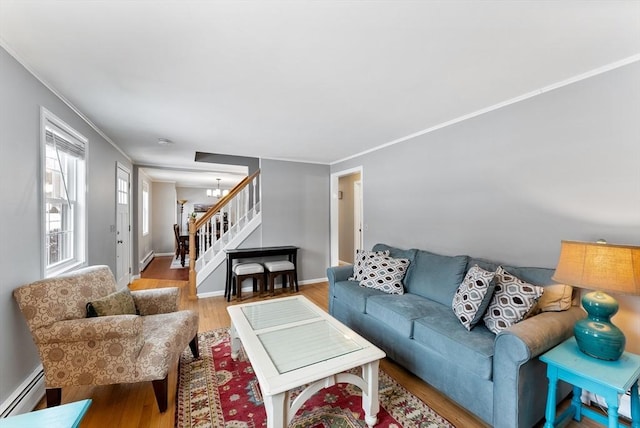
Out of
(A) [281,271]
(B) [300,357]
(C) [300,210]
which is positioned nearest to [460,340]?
(B) [300,357]

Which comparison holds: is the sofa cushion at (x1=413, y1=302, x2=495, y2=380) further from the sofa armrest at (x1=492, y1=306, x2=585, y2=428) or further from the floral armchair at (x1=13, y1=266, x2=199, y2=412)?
the floral armchair at (x1=13, y1=266, x2=199, y2=412)

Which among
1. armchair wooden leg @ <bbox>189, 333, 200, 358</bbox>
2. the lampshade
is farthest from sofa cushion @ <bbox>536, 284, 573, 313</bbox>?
armchair wooden leg @ <bbox>189, 333, 200, 358</bbox>

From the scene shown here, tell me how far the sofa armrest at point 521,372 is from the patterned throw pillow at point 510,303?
0.47 feet

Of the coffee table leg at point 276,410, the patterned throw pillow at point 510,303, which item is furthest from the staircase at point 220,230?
the patterned throw pillow at point 510,303

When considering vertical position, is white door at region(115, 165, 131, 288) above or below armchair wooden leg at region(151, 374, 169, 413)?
above

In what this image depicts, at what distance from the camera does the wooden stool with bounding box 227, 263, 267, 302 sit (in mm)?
3937

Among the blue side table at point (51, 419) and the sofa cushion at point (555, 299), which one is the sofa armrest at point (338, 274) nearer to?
the sofa cushion at point (555, 299)

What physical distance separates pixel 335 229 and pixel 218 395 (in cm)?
356

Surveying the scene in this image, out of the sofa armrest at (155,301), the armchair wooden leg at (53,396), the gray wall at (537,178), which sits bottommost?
the armchair wooden leg at (53,396)

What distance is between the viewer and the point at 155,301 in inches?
89.0

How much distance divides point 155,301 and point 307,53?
7.69 feet

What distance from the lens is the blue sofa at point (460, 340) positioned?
149 cm

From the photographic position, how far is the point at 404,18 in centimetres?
138

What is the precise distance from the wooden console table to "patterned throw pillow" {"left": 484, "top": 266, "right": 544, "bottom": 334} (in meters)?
3.08
